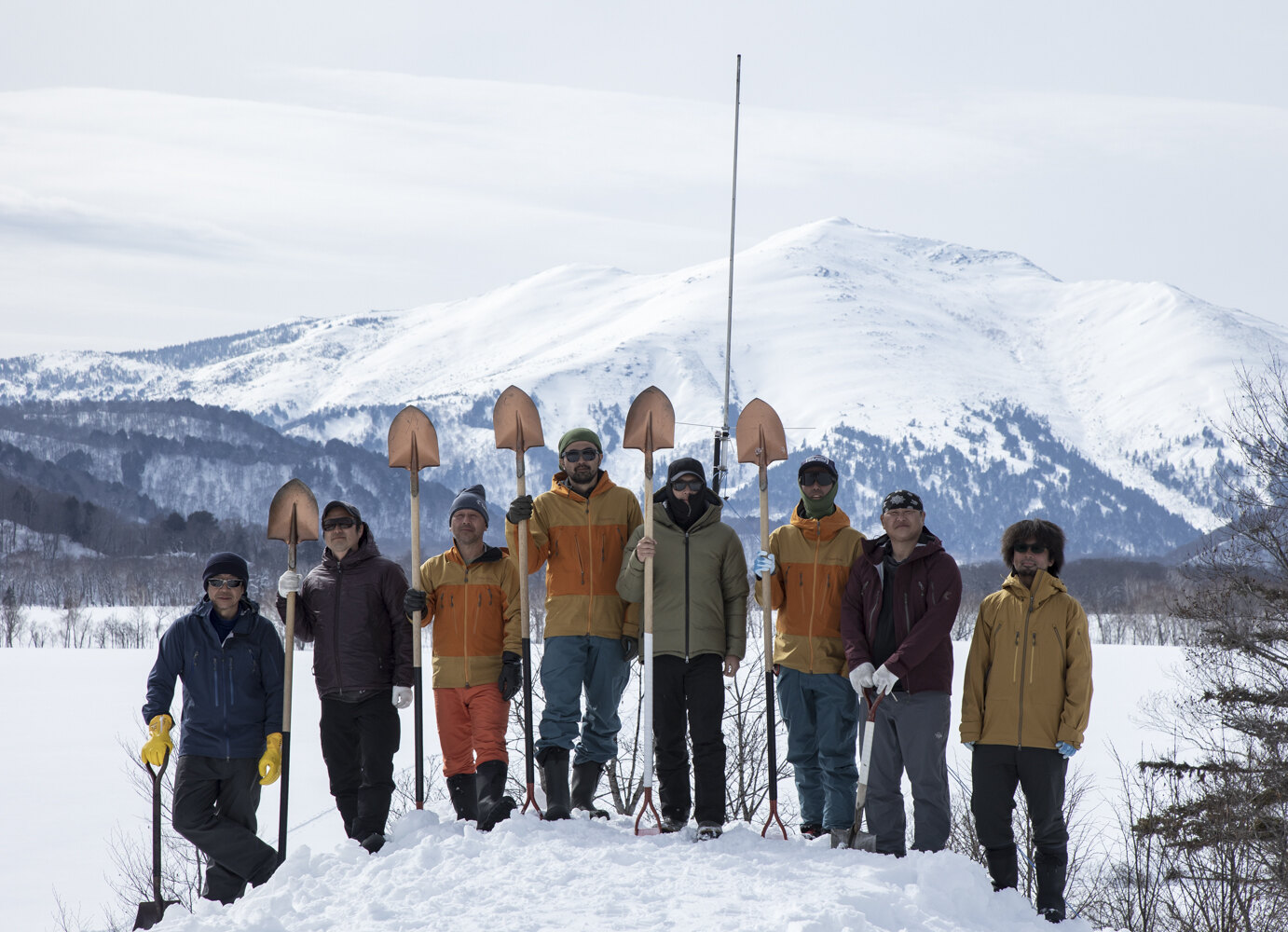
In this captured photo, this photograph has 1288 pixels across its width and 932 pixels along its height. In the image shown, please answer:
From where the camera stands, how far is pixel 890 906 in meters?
4.90

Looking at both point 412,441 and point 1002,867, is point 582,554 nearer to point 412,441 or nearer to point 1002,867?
point 412,441

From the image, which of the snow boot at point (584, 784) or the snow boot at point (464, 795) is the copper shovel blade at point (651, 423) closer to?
the snow boot at point (584, 784)

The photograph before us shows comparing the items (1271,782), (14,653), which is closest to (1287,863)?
(1271,782)

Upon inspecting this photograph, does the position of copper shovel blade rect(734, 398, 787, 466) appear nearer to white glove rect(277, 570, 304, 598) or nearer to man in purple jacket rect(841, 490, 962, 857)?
man in purple jacket rect(841, 490, 962, 857)

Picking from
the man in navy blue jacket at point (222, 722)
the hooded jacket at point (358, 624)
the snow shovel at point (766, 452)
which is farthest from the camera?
the snow shovel at point (766, 452)

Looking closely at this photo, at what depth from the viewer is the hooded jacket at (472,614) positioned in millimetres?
6188

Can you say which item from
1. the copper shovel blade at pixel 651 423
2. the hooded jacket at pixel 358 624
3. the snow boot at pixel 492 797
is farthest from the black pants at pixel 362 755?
the copper shovel blade at pixel 651 423

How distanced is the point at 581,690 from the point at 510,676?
0.46 meters

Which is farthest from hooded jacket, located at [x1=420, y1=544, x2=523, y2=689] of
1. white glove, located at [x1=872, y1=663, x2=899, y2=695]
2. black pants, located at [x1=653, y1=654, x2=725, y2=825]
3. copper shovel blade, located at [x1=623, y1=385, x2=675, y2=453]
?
white glove, located at [x1=872, y1=663, x2=899, y2=695]

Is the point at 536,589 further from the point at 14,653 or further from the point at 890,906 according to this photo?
the point at 890,906

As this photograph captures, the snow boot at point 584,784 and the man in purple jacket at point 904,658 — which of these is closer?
the man in purple jacket at point 904,658

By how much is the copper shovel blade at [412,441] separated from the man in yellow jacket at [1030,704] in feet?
11.1

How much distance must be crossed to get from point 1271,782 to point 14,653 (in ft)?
187

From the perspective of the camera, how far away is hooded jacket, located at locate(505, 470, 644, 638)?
6.24 m
